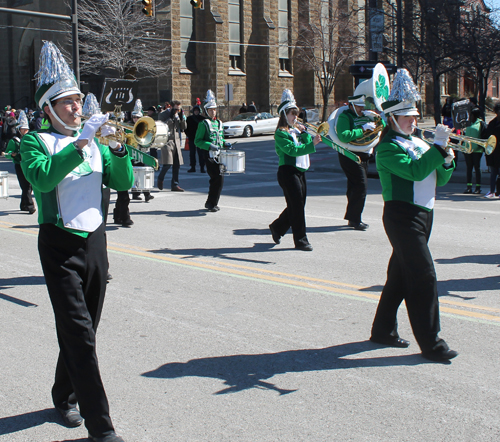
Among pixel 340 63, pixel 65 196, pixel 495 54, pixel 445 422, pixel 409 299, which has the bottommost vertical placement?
pixel 445 422

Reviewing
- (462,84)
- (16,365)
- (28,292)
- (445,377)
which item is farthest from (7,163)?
(462,84)

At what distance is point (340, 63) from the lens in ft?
152

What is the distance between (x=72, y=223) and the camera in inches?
146

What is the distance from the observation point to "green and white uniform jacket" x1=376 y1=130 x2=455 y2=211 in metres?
4.76

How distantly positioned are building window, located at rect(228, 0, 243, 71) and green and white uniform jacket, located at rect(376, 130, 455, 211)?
4343 cm

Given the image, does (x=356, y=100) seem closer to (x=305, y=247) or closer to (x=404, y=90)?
(x=305, y=247)

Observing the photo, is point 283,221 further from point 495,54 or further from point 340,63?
point 340,63

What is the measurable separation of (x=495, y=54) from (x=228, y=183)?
32.6 ft

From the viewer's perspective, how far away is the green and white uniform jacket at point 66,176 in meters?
3.54

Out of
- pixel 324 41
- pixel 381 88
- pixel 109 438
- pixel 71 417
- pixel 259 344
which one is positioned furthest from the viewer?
pixel 324 41

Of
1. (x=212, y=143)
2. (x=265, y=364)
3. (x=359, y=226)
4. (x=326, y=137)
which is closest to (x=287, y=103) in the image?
(x=326, y=137)

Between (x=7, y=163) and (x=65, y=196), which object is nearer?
(x=65, y=196)

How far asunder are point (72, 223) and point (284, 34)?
160 feet

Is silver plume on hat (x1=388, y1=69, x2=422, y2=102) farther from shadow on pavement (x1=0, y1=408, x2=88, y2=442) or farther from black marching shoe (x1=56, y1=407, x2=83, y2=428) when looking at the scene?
shadow on pavement (x1=0, y1=408, x2=88, y2=442)
